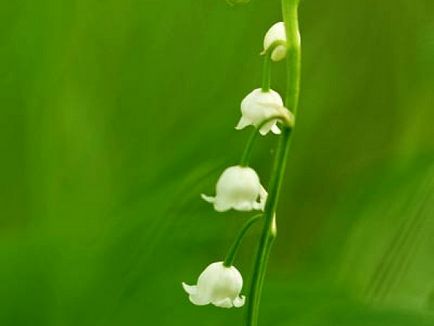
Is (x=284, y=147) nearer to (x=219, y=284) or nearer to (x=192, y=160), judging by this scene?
(x=219, y=284)

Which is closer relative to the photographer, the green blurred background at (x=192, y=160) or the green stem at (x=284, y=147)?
the green stem at (x=284, y=147)

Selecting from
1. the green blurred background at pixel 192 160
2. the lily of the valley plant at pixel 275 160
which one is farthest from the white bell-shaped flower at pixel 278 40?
the green blurred background at pixel 192 160

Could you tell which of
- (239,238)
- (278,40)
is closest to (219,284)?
(239,238)

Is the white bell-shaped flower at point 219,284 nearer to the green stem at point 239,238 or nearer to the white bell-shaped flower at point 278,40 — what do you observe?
the green stem at point 239,238

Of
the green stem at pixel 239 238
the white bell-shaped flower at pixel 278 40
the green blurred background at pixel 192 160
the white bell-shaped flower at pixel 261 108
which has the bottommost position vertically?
the green stem at pixel 239 238

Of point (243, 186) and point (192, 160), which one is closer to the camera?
point (243, 186)

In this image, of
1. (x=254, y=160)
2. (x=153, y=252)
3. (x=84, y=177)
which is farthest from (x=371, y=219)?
(x=84, y=177)

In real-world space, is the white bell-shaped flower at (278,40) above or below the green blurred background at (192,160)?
below
